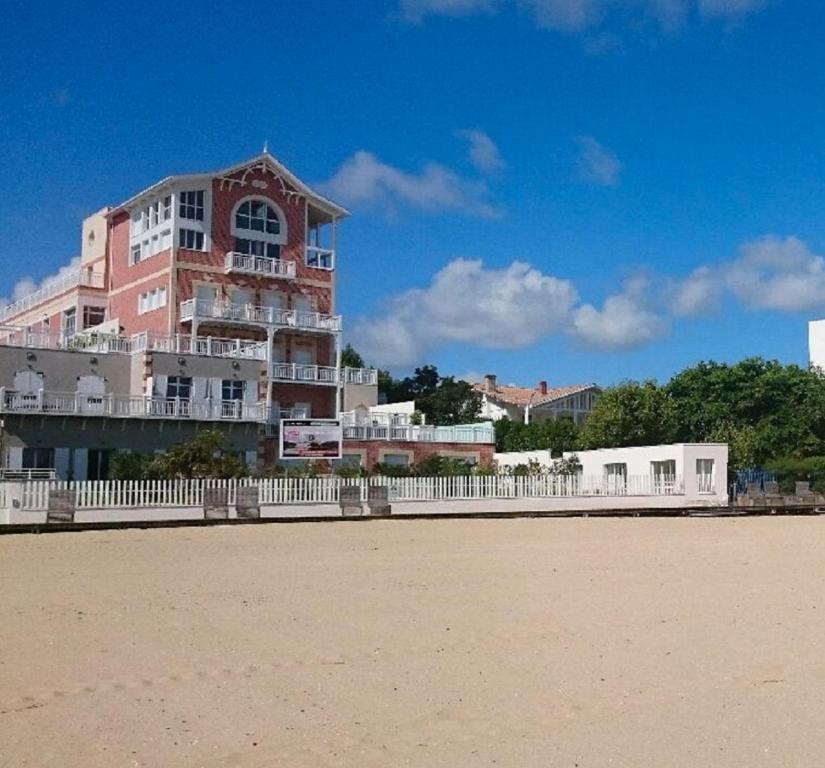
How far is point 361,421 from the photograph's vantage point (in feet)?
161

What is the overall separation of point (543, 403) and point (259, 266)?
35.3 metres

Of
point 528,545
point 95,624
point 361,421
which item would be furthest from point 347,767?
point 361,421

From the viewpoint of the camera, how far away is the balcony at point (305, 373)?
5128cm

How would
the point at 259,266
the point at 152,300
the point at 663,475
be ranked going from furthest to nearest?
the point at 259,266 < the point at 152,300 < the point at 663,475

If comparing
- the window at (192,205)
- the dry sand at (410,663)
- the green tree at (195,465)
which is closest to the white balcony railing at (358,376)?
the window at (192,205)

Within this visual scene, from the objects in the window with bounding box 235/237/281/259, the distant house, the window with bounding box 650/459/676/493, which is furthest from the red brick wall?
the distant house

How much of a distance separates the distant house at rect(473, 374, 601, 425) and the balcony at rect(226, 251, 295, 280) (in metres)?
31.1

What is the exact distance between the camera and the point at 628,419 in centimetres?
5450

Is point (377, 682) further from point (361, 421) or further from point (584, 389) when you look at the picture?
point (584, 389)

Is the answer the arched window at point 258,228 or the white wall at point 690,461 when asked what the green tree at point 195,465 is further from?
the arched window at point 258,228

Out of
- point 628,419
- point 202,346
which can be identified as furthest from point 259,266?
point 628,419

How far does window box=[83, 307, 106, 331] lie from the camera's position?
56625 millimetres

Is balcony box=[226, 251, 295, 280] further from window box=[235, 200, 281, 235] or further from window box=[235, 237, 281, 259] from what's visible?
window box=[235, 200, 281, 235]

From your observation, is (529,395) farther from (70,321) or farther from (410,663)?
(410,663)
